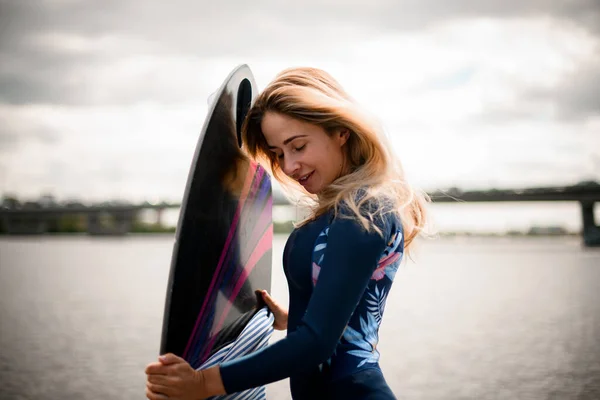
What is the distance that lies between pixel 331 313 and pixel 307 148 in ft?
1.72

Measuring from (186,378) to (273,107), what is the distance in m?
0.78

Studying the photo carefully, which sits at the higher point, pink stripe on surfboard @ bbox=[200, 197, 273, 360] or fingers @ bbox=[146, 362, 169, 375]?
pink stripe on surfboard @ bbox=[200, 197, 273, 360]

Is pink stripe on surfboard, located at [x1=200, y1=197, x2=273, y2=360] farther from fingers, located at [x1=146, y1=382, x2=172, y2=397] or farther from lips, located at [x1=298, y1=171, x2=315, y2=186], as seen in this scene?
lips, located at [x1=298, y1=171, x2=315, y2=186]

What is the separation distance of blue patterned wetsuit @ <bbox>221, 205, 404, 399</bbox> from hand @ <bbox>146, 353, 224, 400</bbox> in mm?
59

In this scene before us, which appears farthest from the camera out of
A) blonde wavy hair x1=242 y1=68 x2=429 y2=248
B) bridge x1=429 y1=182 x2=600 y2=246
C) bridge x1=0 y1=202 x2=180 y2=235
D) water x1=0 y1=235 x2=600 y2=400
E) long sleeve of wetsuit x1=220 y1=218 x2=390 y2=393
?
bridge x1=0 y1=202 x2=180 y2=235

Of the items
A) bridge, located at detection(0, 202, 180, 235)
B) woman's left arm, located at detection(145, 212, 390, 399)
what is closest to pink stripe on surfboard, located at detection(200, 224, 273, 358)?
woman's left arm, located at detection(145, 212, 390, 399)

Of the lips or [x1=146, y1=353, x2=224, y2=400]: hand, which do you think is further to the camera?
the lips

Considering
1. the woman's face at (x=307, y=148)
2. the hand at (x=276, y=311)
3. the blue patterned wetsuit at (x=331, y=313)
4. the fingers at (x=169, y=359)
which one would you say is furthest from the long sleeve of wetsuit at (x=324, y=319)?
the hand at (x=276, y=311)

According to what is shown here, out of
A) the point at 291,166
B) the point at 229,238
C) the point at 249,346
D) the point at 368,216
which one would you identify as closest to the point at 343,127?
the point at 291,166

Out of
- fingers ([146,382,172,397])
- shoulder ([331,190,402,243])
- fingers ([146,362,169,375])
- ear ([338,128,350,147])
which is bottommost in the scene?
fingers ([146,382,172,397])

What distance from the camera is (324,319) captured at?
153 cm

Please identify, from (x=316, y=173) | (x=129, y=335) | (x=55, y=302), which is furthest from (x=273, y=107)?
(x=55, y=302)

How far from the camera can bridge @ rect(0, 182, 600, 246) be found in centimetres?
5106

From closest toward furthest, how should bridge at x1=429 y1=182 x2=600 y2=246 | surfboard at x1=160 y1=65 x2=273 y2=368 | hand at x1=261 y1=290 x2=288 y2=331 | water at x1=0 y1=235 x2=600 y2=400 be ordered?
surfboard at x1=160 y1=65 x2=273 y2=368 → hand at x1=261 y1=290 x2=288 y2=331 → water at x1=0 y1=235 x2=600 y2=400 → bridge at x1=429 y1=182 x2=600 y2=246
